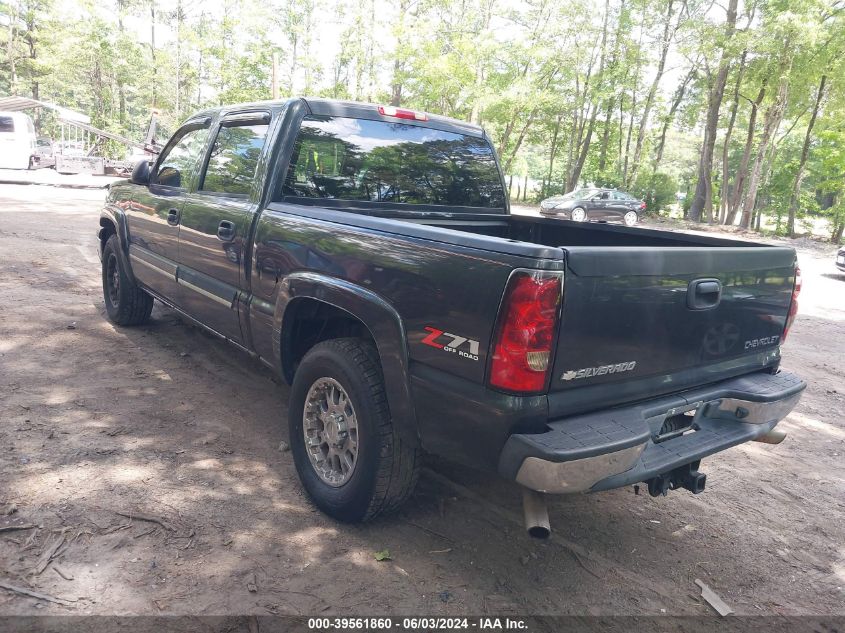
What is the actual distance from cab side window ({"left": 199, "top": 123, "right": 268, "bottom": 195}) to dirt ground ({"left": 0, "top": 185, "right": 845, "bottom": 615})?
151cm

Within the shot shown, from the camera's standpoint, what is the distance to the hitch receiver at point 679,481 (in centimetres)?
269

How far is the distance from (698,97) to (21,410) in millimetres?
37536

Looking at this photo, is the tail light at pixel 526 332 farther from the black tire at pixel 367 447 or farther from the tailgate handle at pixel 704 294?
the tailgate handle at pixel 704 294

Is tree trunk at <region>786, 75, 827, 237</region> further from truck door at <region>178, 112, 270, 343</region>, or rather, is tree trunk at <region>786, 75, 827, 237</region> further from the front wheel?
truck door at <region>178, 112, 270, 343</region>

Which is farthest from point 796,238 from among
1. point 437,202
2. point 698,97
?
point 437,202

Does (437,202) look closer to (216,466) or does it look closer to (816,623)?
(216,466)

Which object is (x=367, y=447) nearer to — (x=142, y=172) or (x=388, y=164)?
(x=388, y=164)

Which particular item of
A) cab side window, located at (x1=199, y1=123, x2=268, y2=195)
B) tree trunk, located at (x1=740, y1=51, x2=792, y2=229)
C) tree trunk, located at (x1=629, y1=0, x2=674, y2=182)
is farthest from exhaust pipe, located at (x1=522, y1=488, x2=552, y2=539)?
tree trunk, located at (x1=629, y1=0, x2=674, y2=182)

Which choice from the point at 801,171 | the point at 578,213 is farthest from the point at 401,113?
the point at 801,171

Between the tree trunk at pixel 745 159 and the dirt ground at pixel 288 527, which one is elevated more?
the tree trunk at pixel 745 159

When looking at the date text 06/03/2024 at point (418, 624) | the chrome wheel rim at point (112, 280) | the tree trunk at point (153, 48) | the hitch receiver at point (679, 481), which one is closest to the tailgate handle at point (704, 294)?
the hitch receiver at point (679, 481)

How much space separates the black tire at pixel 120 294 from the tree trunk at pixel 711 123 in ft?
81.5

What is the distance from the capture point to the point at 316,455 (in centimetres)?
314

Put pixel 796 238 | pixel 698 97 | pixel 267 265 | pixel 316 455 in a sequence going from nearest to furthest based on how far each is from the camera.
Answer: pixel 316 455, pixel 267 265, pixel 796 238, pixel 698 97
